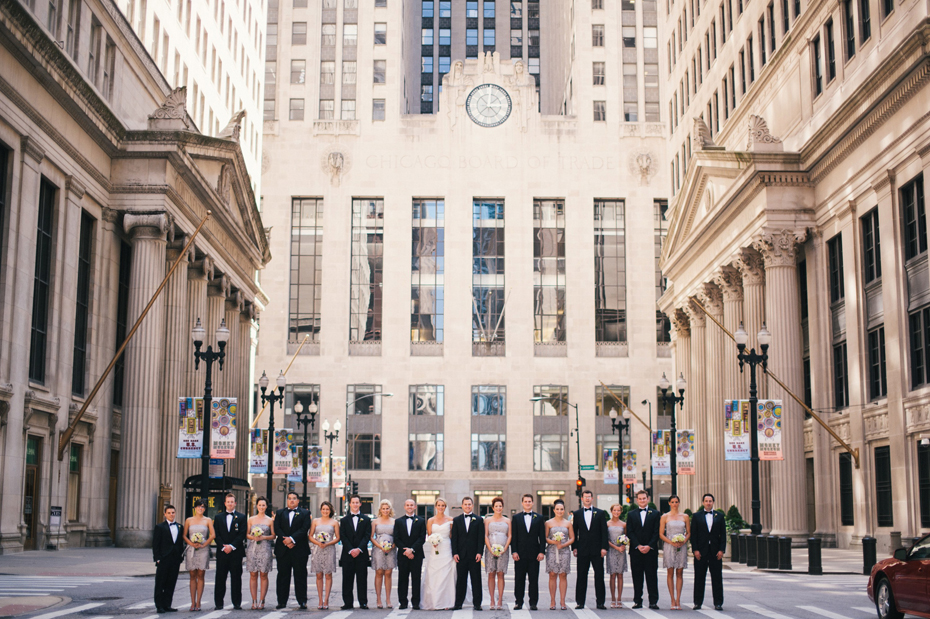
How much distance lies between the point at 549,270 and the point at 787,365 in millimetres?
45672

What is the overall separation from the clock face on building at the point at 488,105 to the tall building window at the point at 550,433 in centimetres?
2484

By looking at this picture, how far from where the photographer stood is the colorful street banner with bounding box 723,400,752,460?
108 ft

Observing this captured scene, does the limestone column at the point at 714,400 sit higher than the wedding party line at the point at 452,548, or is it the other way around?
the limestone column at the point at 714,400

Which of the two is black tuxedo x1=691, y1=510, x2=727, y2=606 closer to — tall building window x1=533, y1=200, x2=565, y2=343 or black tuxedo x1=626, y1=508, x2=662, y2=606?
black tuxedo x1=626, y1=508, x2=662, y2=606

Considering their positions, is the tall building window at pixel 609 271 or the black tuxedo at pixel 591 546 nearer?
the black tuxedo at pixel 591 546

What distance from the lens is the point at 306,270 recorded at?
87.1 m

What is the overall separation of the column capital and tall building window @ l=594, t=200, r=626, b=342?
4257 centimetres

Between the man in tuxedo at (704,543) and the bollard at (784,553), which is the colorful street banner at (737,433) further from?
the man in tuxedo at (704,543)

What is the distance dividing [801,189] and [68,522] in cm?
3220

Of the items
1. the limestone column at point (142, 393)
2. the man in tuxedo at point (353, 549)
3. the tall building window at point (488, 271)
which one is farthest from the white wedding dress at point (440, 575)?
the tall building window at point (488, 271)

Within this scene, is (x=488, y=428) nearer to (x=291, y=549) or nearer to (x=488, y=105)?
(x=488, y=105)

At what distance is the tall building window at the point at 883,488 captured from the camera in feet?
117

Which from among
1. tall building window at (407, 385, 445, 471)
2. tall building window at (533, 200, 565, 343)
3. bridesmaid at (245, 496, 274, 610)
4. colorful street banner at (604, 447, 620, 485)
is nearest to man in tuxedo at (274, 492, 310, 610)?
→ bridesmaid at (245, 496, 274, 610)

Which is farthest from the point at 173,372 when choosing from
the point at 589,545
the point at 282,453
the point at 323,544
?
the point at 589,545
